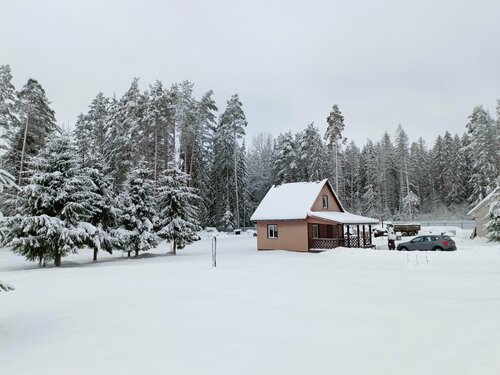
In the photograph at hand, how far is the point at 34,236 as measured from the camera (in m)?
23.2

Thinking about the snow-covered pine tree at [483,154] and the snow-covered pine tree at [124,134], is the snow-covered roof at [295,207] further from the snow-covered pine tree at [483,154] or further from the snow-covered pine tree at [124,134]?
the snow-covered pine tree at [483,154]

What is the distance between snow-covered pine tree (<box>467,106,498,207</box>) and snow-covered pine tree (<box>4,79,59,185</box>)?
55625 millimetres

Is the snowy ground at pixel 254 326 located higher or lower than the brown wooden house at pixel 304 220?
lower

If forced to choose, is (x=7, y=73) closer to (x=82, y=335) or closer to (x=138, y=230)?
(x=138, y=230)

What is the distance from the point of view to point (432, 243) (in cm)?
2692

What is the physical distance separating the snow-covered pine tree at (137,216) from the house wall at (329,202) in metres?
14.3

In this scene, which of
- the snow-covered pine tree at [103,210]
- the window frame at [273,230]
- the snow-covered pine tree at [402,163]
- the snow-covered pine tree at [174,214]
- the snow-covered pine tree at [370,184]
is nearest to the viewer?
the snow-covered pine tree at [103,210]

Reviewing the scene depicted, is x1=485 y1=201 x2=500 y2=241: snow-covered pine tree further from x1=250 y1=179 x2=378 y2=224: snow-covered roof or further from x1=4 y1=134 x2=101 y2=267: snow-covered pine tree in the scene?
x1=4 y1=134 x2=101 y2=267: snow-covered pine tree

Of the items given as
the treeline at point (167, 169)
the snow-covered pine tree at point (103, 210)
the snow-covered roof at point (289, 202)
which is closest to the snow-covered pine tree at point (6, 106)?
the treeline at point (167, 169)

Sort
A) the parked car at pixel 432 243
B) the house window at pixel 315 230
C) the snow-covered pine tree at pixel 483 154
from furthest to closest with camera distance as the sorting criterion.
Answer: the snow-covered pine tree at pixel 483 154 < the house window at pixel 315 230 < the parked car at pixel 432 243

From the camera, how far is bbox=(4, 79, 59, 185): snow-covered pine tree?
36.6m

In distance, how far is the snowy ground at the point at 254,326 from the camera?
6.11m

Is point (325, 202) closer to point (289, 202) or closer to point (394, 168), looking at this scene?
point (289, 202)

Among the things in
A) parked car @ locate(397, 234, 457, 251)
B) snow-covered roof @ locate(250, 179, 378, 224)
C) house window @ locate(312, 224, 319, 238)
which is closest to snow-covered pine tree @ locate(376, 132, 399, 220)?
snow-covered roof @ locate(250, 179, 378, 224)
